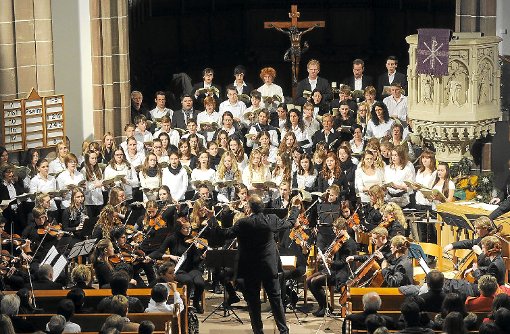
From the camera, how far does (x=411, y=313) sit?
12258 mm

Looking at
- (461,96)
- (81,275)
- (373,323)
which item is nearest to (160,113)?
(461,96)

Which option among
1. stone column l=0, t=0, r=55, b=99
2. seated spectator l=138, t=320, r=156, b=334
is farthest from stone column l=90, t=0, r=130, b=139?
seated spectator l=138, t=320, r=156, b=334

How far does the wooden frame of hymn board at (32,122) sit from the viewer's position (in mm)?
19609

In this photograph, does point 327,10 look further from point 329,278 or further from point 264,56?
point 329,278

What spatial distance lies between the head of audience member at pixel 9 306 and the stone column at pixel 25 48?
23.8ft

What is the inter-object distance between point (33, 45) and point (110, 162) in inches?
108

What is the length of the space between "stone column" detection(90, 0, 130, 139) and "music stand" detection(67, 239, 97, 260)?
17.9ft

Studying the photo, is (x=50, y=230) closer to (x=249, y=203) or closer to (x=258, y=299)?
(x=249, y=203)

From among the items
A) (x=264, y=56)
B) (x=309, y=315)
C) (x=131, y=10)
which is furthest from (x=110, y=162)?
(x=264, y=56)

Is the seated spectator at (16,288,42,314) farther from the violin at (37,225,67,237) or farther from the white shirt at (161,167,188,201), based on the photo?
the white shirt at (161,167,188,201)

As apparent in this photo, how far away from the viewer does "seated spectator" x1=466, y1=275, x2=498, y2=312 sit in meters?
13.1

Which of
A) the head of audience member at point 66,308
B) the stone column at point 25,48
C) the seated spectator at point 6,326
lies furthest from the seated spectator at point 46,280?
the stone column at point 25,48

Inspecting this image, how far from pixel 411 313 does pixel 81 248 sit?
434 cm

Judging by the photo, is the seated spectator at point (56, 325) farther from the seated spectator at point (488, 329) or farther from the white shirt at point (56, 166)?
the white shirt at point (56, 166)
